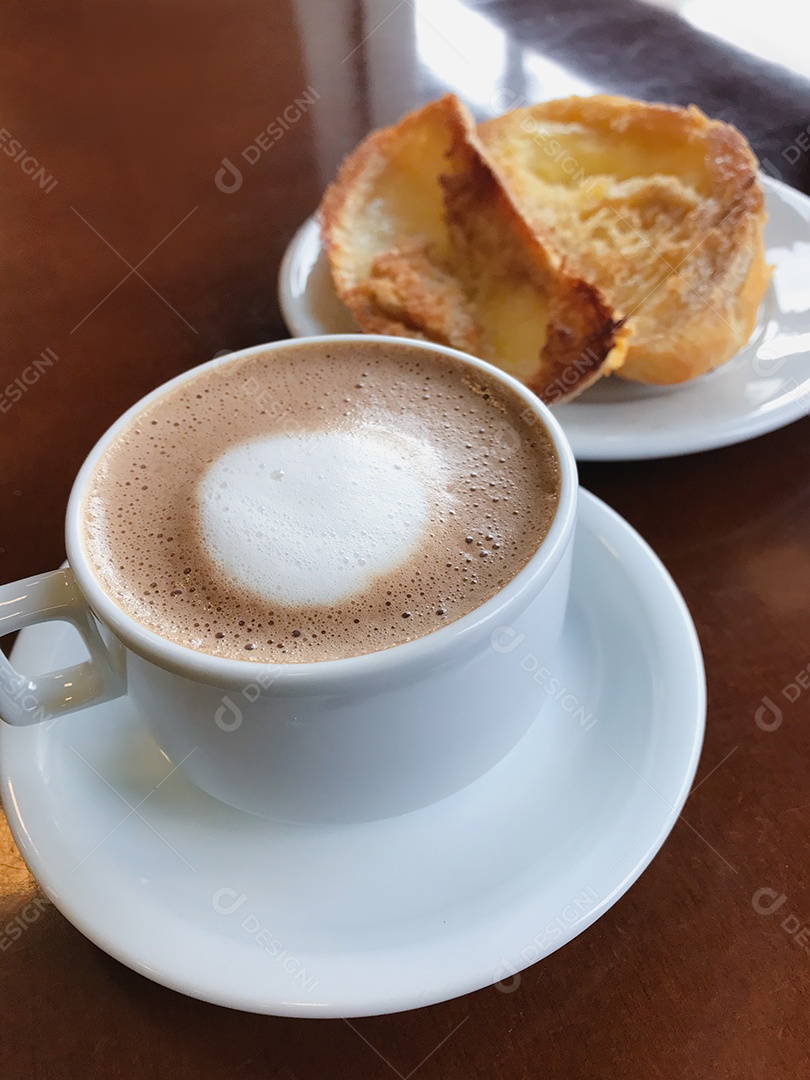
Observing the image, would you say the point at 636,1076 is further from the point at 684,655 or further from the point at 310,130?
the point at 310,130

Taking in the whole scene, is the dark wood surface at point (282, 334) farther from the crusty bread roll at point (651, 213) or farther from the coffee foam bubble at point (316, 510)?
the coffee foam bubble at point (316, 510)

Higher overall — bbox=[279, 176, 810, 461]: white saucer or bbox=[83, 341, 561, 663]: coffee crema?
bbox=[83, 341, 561, 663]: coffee crema

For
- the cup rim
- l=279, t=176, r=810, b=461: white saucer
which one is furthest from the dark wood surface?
the cup rim

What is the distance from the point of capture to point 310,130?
1.49 meters

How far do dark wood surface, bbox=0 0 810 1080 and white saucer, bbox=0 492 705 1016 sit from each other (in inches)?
2.4

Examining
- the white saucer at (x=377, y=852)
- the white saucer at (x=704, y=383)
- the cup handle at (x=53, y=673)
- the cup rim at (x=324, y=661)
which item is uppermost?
the cup rim at (x=324, y=661)

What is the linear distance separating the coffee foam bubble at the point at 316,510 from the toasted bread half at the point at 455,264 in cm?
30

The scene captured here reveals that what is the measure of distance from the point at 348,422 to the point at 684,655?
31 centimetres

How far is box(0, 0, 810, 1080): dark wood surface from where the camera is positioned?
0.54 m

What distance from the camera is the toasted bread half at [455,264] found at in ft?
2.93

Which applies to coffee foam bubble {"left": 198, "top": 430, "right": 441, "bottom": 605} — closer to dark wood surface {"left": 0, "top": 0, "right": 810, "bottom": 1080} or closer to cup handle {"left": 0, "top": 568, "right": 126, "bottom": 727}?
cup handle {"left": 0, "top": 568, "right": 126, "bottom": 727}

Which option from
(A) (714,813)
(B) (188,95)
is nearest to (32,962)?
(A) (714,813)

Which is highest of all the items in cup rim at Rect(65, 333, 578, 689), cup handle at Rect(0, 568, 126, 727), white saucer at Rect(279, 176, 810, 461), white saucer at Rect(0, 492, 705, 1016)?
cup rim at Rect(65, 333, 578, 689)

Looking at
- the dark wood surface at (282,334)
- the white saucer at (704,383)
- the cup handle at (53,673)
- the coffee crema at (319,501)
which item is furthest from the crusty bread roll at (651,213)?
the cup handle at (53,673)
